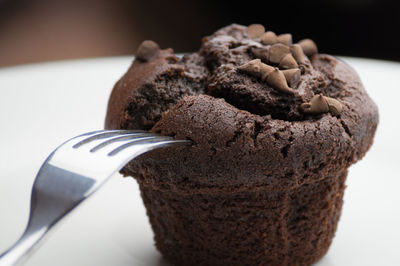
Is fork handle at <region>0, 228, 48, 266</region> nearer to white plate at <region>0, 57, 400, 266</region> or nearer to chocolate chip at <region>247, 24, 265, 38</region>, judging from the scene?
white plate at <region>0, 57, 400, 266</region>

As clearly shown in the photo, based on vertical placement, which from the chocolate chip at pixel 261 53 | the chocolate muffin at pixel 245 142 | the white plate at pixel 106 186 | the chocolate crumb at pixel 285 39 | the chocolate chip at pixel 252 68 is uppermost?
the chocolate crumb at pixel 285 39

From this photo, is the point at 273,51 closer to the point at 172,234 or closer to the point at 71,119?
the point at 172,234

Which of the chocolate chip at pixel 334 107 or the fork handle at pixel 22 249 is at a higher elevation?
the chocolate chip at pixel 334 107

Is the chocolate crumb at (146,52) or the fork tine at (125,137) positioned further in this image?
the chocolate crumb at (146,52)

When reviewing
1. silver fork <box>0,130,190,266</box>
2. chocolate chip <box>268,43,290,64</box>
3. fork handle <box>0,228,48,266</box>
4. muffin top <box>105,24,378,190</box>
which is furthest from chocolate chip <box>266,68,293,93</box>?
fork handle <box>0,228,48,266</box>

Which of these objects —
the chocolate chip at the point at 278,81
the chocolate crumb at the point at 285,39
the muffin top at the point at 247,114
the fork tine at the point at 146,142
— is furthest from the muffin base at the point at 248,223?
the chocolate crumb at the point at 285,39

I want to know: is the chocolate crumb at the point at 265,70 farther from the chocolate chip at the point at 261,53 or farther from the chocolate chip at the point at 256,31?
the chocolate chip at the point at 256,31

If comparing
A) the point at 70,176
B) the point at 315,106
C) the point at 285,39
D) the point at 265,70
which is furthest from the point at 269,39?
the point at 70,176
